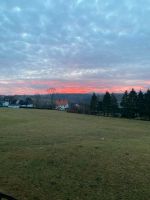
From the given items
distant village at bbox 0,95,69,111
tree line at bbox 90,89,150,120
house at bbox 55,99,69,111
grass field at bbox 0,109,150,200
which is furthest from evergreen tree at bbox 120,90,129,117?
distant village at bbox 0,95,69,111

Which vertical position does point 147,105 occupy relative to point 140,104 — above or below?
below

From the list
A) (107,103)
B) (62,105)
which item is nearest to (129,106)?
(107,103)

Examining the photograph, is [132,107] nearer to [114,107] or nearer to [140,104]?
[140,104]

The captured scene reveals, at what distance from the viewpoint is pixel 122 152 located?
54.4ft

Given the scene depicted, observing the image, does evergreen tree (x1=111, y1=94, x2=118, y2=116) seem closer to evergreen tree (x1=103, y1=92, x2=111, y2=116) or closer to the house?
evergreen tree (x1=103, y1=92, x2=111, y2=116)

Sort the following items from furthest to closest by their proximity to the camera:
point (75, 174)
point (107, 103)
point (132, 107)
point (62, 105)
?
point (62, 105) < point (107, 103) < point (132, 107) < point (75, 174)

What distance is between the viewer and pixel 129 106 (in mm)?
73875

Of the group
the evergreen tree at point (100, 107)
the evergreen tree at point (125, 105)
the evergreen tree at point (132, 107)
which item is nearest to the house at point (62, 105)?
the evergreen tree at point (100, 107)

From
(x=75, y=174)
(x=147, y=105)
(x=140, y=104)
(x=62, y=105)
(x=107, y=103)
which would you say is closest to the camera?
(x=75, y=174)

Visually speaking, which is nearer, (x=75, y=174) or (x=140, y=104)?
(x=75, y=174)

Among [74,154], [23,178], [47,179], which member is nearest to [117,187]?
[47,179]

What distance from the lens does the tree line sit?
70.1 m

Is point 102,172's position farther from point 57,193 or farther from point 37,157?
point 37,157

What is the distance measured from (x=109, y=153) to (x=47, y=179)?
6.04 metres
